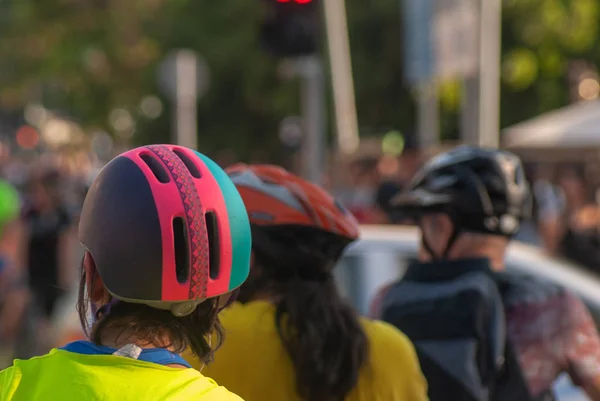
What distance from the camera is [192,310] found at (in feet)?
6.39

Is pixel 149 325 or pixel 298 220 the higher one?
pixel 149 325

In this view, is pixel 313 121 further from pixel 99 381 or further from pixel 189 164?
pixel 99 381

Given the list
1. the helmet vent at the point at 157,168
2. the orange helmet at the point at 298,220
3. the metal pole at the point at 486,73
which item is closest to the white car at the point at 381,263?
the orange helmet at the point at 298,220

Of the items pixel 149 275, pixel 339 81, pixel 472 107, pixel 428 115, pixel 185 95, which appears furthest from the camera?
pixel 339 81

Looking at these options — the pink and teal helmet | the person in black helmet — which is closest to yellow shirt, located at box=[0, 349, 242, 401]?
the pink and teal helmet

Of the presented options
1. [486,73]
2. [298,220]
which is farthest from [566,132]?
[298,220]

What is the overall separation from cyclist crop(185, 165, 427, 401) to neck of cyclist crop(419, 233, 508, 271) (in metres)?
0.53

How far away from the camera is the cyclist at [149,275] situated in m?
1.77

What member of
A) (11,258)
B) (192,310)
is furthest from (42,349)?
(192,310)

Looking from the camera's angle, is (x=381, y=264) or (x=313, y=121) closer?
(x=381, y=264)

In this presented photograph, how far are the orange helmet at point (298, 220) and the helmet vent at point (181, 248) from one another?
2.55 feet

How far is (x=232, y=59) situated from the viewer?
3391 cm

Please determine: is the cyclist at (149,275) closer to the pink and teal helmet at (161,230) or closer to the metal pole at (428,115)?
the pink and teal helmet at (161,230)

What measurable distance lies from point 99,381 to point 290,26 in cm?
698
